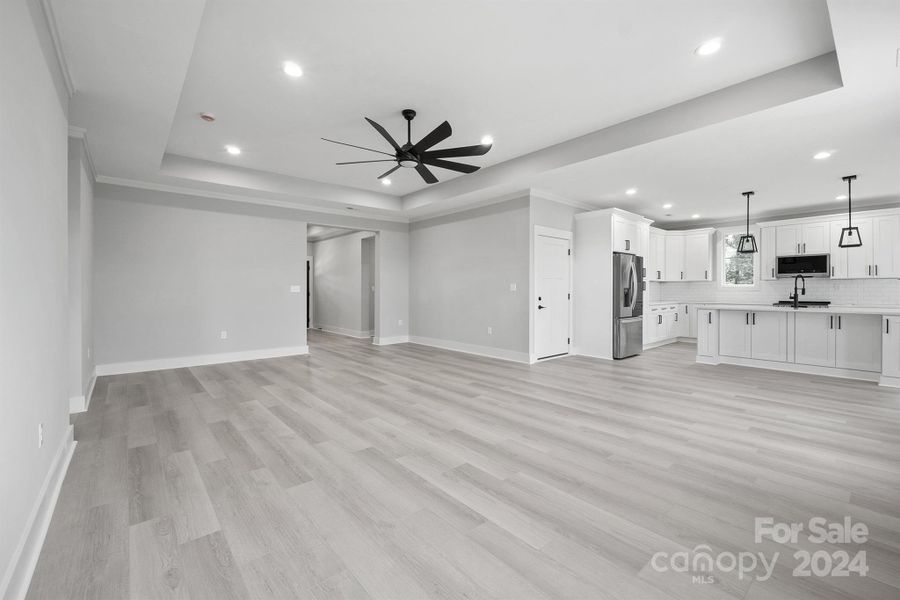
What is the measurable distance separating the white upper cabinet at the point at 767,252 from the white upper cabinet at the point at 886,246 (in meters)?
1.29

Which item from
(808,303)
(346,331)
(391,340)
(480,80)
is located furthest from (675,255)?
(346,331)

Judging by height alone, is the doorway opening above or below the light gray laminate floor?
above

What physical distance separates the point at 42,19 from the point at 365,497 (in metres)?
3.05

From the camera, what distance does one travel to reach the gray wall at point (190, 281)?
17.0 feet

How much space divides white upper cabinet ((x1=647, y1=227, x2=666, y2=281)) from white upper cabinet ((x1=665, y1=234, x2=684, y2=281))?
116mm

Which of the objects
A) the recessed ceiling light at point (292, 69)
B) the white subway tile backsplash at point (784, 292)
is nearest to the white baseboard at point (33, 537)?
the recessed ceiling light at point (292, 69)

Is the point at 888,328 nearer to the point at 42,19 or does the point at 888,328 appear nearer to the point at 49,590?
the point at 49,590

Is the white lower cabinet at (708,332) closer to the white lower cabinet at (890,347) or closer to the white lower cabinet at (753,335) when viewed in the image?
the white lower cabinet at (753,335)

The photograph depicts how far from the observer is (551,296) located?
6387mm

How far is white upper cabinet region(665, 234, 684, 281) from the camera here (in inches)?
336

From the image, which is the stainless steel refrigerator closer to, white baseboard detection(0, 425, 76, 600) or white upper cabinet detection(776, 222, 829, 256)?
white upper cabinet detection(776, 222, 829, 256)

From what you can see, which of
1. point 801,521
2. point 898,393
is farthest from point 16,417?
point 898,393

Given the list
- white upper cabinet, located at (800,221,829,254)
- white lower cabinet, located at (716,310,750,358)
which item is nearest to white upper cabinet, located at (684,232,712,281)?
white upper cabinet, located at (800,221,829,254)

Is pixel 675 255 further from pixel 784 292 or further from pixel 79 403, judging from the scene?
pixel 79 403
